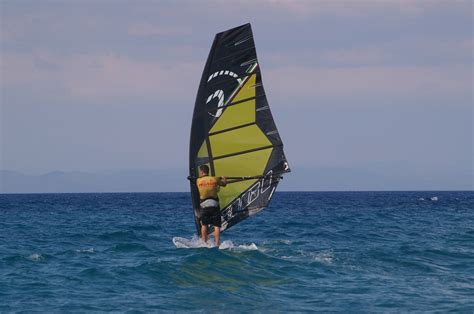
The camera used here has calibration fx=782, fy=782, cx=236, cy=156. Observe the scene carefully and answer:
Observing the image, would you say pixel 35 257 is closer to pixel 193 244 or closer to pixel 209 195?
pixel 193 244

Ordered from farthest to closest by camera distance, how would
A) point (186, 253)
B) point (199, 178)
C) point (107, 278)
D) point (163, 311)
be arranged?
point (186, 253) → point (199, 178) → point (107, 278) → point (163, 311)

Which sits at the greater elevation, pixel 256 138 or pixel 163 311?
pixel 256 138

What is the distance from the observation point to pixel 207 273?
1370 centimetres

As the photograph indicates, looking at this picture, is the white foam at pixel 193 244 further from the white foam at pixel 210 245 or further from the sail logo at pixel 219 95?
the sail logo at pixel 219 95

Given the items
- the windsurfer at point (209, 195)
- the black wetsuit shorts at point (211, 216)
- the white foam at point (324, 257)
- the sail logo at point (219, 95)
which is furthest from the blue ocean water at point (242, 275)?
the sail logo at point (219, 95)

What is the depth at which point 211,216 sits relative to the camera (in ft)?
48.5

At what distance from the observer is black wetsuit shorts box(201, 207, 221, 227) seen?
14.7m

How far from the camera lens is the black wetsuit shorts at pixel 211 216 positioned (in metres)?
14.7

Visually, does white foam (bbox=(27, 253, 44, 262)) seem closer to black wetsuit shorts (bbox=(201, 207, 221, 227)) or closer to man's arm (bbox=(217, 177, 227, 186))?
black wetsuit shorts (bbox=(201, 207, 221, 227))

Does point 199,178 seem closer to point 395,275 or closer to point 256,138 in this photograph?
point 256,138

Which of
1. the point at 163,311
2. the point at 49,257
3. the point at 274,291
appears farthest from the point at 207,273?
the point at 49,257

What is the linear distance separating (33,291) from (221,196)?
4.42 metres

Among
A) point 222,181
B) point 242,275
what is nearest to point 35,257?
point 222,181

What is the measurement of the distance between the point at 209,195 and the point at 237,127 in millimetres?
1438
